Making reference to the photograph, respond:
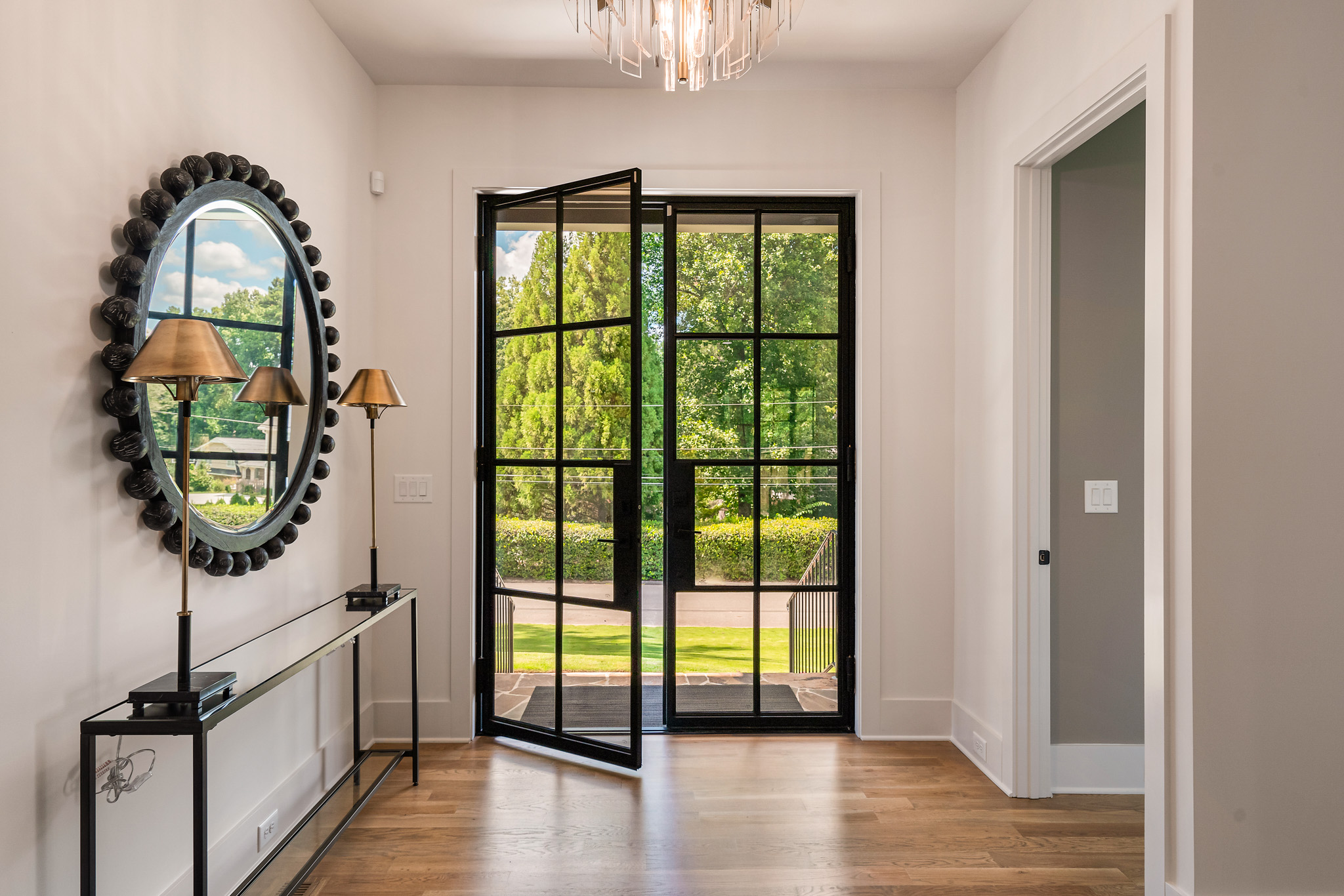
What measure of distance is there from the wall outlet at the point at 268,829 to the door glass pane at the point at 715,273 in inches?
92.9

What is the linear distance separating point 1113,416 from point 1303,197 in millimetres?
1106

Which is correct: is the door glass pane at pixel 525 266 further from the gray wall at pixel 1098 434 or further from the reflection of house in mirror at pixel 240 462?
the gray wall at pixel 1098 434

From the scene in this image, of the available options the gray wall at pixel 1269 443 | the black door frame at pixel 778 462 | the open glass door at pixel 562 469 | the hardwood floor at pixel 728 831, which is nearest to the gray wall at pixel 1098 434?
the hardwood floor at pixel 728 831

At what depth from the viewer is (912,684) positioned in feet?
10.9

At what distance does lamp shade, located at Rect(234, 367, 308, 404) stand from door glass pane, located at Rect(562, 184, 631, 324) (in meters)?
1.29

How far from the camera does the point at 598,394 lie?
310 centimetres

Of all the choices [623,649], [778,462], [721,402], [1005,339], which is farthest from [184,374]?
[1005,339]

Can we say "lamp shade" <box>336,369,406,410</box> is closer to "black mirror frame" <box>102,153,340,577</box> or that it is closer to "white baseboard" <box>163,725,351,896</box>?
"black mirror frame" <box>102,153,340,577</box>

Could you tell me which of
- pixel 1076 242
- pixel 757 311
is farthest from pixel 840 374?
pixel 1076 242

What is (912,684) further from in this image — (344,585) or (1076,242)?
(344,585)

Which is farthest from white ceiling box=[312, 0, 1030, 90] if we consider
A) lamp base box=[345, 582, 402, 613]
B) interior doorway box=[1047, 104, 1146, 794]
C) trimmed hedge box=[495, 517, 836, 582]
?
lamp base box=[345, 582, 402, 613]

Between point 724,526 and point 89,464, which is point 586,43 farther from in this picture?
point 89,464

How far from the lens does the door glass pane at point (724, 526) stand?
3357 mm

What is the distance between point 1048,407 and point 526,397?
2065 mm
